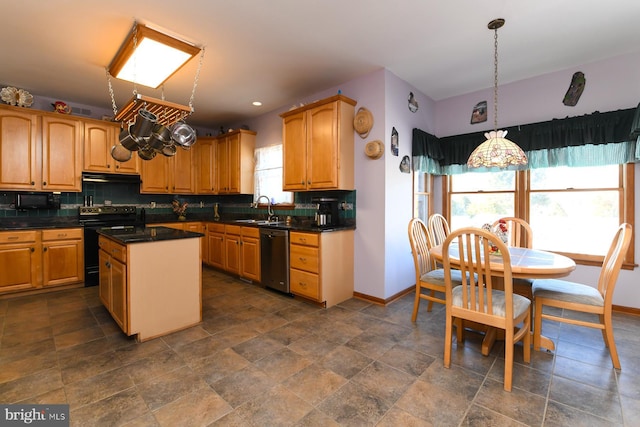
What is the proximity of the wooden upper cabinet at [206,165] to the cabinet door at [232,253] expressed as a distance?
132cm

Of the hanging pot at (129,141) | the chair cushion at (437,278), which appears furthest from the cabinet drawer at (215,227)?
the chair cushion at (437,278)

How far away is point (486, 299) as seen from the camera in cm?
198

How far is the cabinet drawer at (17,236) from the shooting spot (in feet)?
11.4

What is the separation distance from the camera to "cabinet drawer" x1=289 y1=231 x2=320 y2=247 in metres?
3.24

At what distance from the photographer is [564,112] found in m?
3.25

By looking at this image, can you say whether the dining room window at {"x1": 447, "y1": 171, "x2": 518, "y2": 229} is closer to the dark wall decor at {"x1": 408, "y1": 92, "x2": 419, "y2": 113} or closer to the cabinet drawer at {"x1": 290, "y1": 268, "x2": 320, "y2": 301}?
the dark wall decor at {"x1": 408, "y1": 92, "x2": 419, "y2": 113}

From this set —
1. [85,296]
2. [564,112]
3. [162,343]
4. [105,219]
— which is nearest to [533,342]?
[564,112]

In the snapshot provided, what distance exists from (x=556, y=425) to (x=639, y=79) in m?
3.35

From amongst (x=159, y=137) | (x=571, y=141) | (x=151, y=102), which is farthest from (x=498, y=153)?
(x=151, y=102)

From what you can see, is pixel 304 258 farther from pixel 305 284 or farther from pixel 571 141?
pixel 571 141

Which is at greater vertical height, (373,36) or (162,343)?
(373,36)

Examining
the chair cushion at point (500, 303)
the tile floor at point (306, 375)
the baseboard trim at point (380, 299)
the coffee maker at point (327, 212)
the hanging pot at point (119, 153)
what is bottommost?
the tile floor at point (306, 375)

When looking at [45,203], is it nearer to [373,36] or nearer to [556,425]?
[373,36]

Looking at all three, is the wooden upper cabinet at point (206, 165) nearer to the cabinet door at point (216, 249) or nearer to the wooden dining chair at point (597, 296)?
the cabinet door at point (216, 249)
